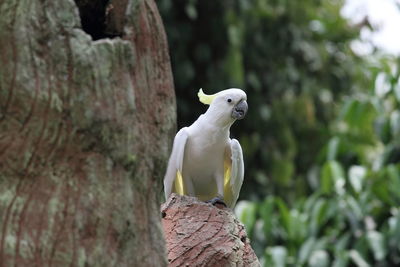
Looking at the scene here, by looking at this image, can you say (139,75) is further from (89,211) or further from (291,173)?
(291,173)

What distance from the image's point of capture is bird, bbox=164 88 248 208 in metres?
3.41

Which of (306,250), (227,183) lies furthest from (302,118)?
(227,183)

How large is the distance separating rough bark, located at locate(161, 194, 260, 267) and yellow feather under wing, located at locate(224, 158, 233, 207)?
303mm

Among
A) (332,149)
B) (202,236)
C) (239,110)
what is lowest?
(332,149)

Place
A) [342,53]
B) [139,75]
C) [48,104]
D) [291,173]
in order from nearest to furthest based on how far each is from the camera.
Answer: [48,104] → [139,75] → [291,173] → [342,53]

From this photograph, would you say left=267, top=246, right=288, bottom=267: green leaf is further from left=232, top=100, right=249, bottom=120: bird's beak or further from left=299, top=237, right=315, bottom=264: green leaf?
left=232, top=100, right=249, bottom=120: bird's beak

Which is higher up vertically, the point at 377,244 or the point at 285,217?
the point at 285,217

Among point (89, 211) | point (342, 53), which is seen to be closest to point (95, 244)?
point (89, 211)

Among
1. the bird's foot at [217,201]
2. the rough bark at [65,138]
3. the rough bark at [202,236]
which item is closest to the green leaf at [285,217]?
the bird's foot at [217,201]

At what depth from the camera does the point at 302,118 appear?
26.6ft

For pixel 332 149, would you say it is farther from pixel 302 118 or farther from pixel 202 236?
pixel 202 236

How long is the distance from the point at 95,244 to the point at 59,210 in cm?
14

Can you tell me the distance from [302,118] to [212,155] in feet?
15.5

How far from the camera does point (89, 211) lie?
2.23 metres
